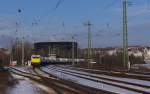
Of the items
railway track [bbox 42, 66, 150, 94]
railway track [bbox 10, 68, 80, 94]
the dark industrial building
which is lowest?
railway track [bbox 10, 68, 80, 94]

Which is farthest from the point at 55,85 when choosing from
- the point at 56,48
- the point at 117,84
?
the point at 56,48

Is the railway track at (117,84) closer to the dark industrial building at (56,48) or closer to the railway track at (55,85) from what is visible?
the railway track at (55,85)

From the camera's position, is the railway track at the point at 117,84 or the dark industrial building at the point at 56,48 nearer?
the railway track at the point at 117,84

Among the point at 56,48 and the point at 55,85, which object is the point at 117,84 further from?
the point at 56,48

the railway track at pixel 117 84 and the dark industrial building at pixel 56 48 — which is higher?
the dark industrial building at pixel 56 48

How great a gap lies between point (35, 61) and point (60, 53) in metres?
69.5

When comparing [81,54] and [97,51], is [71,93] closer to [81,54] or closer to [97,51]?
[97,51]

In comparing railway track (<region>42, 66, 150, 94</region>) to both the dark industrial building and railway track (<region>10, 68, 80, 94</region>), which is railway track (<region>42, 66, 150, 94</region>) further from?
the dark industrial building

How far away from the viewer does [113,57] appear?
13212 cm

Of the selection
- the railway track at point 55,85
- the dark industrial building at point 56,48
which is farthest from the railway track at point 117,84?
the dark industrial building at point 56,48

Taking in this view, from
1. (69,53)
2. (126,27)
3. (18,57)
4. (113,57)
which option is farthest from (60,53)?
(126,27)

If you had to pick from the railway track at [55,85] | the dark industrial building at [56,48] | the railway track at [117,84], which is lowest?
the railway track at [55,85]

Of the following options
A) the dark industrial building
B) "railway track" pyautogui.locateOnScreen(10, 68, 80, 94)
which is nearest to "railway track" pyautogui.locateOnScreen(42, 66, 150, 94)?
"railway track" pyautogui.locateOnScreen(10, 68, 80, 94)

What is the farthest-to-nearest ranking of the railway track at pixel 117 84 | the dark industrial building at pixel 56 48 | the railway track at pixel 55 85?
1. the dark industrial building at pixel 56 48
2. the railway track at pixel 55 85
3. the railway track at pixel 117 84
